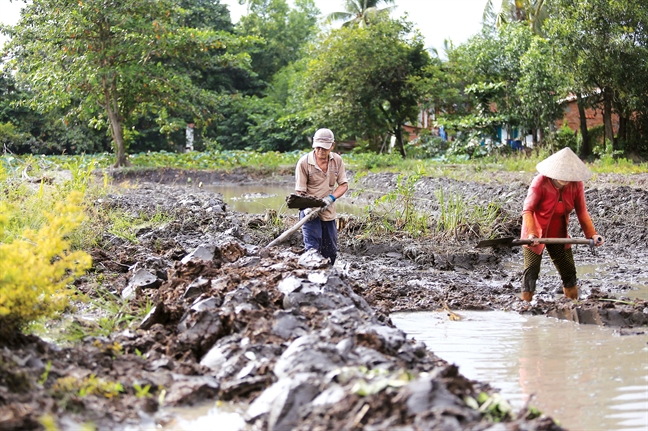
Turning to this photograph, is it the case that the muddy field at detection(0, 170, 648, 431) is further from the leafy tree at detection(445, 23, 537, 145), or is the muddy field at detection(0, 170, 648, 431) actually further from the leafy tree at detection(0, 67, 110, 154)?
the leafy tree at detection(0, 67, 110, 154)

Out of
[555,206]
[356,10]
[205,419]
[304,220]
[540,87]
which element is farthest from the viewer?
[356,10]

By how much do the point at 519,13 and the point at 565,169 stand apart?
3566 centimetres

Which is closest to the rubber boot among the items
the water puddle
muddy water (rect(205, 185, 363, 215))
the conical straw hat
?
the conical straw hat

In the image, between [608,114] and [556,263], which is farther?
[608,114]

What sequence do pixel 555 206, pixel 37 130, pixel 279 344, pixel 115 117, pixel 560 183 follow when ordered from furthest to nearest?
1. pixel 37 130
2. pixel 115 117
3. pixel 555 206
4. pixel 560 183
5. pixel 279 344

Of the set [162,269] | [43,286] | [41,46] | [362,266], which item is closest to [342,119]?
[41,46]

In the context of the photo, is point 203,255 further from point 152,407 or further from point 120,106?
point 120,106

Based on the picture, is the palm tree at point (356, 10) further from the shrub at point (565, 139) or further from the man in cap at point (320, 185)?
the man in cap at point (320, 185)

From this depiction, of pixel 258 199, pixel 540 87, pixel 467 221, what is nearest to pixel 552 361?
pixel 467 221

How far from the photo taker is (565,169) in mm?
6324

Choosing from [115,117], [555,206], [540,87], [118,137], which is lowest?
[555,206]

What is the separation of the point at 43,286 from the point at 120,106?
2160 centimetres

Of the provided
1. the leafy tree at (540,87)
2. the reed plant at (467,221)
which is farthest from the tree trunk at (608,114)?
the reed plant at (467,221)

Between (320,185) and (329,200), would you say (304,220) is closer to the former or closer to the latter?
(329,200)
